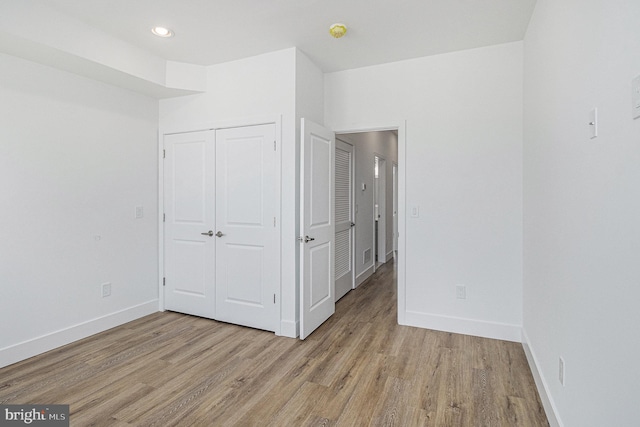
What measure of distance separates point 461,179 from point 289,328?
2.14m

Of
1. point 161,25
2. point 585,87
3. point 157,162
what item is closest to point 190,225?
point 157,162

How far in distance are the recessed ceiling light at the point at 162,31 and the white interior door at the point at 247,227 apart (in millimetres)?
935

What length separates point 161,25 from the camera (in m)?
2.60

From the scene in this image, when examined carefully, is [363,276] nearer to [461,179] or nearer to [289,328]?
[289,328]

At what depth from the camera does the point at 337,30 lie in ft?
8.49

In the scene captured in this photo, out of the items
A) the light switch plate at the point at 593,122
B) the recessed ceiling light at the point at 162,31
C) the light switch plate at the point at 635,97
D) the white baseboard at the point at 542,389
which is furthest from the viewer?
the recessed ceiling light at the point at 162,31

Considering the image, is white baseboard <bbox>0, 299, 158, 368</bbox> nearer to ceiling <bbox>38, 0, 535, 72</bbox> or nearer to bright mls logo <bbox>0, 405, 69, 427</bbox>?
bright mls logo <bbox>0, 405, 69, 427</bbox>

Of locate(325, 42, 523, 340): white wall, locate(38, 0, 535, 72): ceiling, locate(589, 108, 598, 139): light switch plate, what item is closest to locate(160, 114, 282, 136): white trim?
locate(38, 0, 535, 72): ceiling

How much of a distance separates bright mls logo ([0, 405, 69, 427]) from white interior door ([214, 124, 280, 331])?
1.53 meters

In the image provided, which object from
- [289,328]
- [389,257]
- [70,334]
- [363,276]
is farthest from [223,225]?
[389,257]

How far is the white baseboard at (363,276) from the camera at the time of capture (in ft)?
15.6

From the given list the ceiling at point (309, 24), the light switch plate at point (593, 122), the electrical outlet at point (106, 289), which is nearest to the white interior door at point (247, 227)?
the ceiling at point (309, 24)

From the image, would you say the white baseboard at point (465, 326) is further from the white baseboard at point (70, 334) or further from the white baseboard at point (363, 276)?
the white baseboard at point (70, 334)

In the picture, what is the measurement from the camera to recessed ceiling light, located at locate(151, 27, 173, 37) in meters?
2.66
